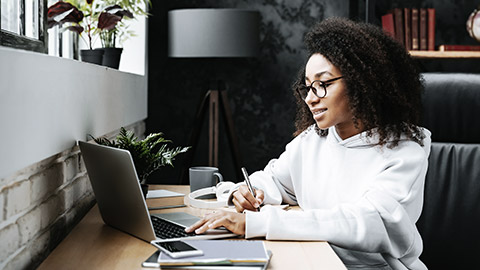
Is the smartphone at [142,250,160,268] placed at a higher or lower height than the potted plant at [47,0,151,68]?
lower

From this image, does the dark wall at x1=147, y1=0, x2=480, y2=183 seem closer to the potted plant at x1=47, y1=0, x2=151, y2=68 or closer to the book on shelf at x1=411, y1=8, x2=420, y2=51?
the book on shelf at x1=411, y1=8, x2=420, y2=51

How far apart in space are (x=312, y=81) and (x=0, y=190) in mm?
884

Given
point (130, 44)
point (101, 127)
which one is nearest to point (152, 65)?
A: point (130, 44)

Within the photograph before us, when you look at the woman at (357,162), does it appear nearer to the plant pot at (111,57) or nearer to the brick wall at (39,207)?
the brick wall at (39,207)

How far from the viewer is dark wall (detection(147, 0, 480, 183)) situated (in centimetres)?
361

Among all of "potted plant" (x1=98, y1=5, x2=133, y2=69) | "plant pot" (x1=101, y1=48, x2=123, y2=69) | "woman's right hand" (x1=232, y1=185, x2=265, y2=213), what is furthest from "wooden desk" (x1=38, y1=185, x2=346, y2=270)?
"plant pot" (x1=101, y1=48, x2=123, y2=69)

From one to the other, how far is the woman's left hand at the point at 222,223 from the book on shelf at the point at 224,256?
108mm

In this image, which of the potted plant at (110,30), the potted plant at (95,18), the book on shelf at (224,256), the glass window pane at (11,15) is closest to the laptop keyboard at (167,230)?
the book on shelf at (224,256)

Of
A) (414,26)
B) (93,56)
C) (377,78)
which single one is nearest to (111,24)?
(93,56)

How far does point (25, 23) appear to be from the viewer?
167 cm

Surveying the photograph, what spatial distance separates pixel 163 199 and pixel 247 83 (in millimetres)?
1963

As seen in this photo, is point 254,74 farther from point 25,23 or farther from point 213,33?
point 25,23

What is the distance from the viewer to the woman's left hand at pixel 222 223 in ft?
4.26

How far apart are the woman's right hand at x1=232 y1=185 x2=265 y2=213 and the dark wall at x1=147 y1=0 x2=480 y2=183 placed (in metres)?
2.03
